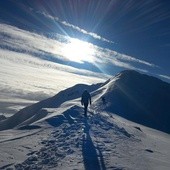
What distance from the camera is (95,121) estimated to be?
3575 cm

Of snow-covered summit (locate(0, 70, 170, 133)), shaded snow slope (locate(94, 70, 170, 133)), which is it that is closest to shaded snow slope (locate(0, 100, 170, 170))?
snow-covered summit (locate(0, 70, 170, 133))

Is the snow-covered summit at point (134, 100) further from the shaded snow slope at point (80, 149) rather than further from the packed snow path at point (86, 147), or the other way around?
the shaded snow slope at point (80, 149)

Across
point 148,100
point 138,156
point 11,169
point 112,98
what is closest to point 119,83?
point 148,100

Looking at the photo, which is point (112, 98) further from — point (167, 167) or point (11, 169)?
point (11, 169)

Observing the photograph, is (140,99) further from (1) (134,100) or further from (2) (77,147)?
(2) (77,147)

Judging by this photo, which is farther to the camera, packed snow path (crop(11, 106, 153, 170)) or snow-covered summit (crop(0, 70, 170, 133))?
snow-covered summit (crop(0, 70, 170, 133))

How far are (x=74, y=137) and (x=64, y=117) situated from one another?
27.3ft

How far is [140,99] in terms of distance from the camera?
2608 inches

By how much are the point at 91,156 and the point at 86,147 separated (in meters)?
1.95

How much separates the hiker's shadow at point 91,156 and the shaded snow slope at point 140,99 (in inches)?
895

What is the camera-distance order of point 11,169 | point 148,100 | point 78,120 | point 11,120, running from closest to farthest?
1. point 11,169
2. point 78,120
3. point 148,100
4. point 11,120

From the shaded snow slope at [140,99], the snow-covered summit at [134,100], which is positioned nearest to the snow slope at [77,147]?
the snow-covered summit at [134,100]

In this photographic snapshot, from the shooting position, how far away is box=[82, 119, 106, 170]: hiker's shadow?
22.0 meters

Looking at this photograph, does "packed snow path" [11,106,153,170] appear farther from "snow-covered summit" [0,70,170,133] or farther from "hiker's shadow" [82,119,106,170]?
"snow-covered summit" [0,70,170,133]
